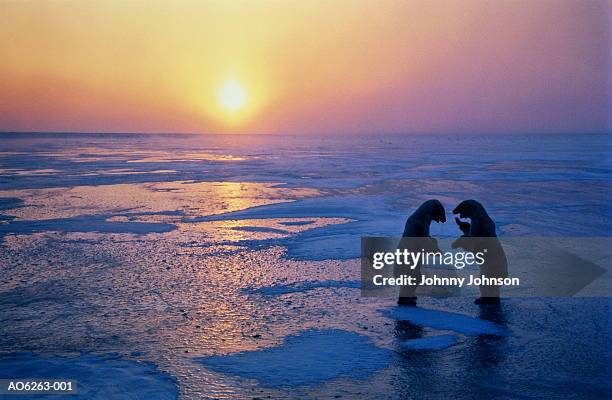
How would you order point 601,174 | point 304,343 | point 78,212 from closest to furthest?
point 304,343 < point 78,212 < point 601,174

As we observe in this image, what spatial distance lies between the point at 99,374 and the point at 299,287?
10.7 ft

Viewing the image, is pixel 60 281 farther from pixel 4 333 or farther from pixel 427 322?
pixel 427 322

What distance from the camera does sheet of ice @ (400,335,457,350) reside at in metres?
5.52

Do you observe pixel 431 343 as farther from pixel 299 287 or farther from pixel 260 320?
pixel 299 287

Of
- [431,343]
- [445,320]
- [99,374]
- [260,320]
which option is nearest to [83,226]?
[260,320]

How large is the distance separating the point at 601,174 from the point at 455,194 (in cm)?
1222

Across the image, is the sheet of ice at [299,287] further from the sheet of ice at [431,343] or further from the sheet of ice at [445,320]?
the sheet of ice at [431,343]

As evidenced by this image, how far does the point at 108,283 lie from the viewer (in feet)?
25.4

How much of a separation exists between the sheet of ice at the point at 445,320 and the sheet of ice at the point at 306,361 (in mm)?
857

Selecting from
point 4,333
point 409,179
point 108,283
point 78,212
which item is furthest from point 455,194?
point 4,333

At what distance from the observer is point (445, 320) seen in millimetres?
6289

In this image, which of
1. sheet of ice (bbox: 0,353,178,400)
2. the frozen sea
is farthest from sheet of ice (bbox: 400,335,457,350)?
sheet of ice (bbox: 0,353,178,400)

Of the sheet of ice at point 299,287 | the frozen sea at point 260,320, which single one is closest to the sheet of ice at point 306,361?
the frozen sea at point 260,320

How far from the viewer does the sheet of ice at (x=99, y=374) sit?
4.62 metres
